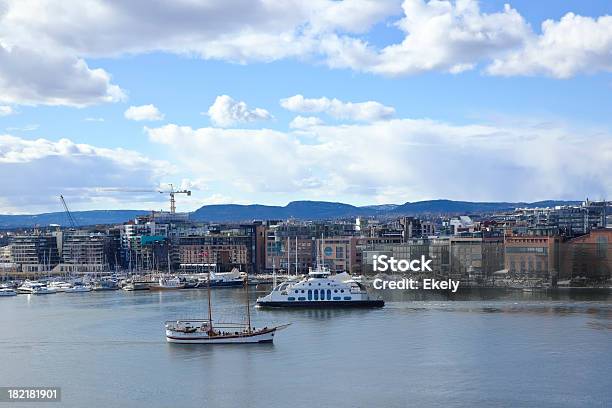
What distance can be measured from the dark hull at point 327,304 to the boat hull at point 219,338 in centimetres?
1032

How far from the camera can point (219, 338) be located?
883 inches

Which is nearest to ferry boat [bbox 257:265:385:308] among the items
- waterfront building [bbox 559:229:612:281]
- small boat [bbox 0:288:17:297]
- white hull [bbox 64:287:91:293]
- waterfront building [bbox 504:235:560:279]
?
waterfront building [bbox 504:235:560:279]

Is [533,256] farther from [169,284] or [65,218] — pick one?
[65,218]

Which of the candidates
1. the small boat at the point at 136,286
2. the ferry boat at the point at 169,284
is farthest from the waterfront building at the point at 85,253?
the ferry boat at the point at 169,284

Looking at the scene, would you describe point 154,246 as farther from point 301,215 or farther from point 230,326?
point 301,215

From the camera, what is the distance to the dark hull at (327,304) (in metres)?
32.5

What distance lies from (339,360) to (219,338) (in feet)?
13.1

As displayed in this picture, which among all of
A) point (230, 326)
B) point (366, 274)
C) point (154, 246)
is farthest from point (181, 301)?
point (154, 246)

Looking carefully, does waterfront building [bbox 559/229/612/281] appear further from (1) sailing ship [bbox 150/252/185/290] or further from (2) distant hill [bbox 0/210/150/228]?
(2) distant hill [bbox 0/210/150/228]

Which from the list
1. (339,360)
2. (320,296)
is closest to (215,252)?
(320,296)

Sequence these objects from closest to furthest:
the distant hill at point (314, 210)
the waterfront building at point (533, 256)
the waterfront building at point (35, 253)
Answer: the waterfront building at point (533, 256)
the waterfront building at point (35, 253)
the distant hill at point (314, 210)

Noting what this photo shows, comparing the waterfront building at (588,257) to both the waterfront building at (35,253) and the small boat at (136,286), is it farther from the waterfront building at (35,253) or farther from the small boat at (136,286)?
the waterfront building at (35,253)

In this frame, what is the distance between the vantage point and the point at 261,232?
65.9 meters

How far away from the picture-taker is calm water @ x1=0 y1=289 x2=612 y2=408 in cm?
1614
